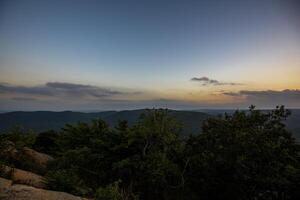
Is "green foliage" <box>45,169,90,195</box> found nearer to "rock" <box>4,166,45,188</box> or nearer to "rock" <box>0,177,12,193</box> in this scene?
"rock" <box>4,166,45,188</box>

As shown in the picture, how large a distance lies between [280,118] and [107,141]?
13.4 metres

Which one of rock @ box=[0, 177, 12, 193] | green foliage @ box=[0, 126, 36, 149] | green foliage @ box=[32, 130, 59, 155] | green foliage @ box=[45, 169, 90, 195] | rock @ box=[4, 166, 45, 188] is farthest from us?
green foliage @ box=[32, 130, 59, 155]

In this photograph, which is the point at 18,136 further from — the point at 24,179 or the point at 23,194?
the point at 23,194

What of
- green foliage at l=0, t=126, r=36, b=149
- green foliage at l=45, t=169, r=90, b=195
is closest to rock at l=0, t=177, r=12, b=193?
green foliage at l=45, t=169, r=90, b=195

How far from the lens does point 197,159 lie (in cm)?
2053

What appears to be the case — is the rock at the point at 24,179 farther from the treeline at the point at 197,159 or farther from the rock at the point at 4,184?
the treeline at the point at 197,159

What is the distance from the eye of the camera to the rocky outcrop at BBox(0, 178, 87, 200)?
928cm

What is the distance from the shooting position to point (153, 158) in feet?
62.0

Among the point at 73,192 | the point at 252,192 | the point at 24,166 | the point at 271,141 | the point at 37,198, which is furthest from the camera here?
the point at 252,192

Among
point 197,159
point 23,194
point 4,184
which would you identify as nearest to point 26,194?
point 23,194

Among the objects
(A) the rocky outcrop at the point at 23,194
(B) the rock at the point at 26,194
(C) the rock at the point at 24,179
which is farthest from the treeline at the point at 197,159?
(B) the rock at the point at 26,194

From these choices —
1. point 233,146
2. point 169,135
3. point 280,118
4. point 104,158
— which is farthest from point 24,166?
point 280,118

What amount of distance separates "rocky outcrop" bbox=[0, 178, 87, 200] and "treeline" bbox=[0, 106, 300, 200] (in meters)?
6.67

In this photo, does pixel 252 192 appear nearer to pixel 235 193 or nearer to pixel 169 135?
pixel 235 193
